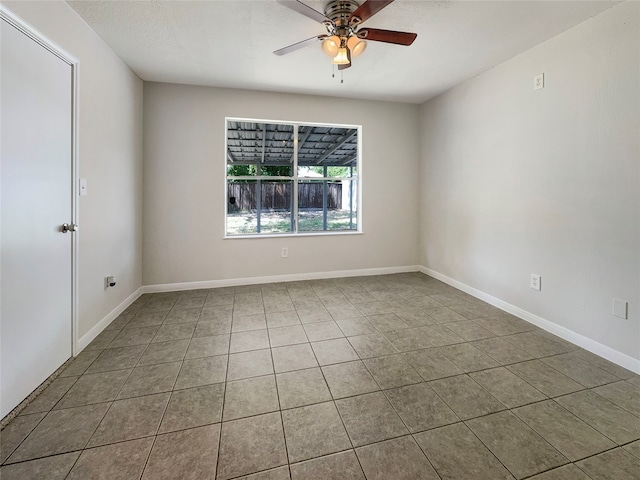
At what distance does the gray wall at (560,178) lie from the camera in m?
2.04

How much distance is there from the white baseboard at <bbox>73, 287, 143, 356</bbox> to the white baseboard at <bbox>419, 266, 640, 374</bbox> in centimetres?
379

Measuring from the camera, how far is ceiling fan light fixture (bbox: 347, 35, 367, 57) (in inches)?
93.7

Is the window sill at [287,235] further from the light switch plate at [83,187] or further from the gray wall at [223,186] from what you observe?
the light switch plate at [83,187]

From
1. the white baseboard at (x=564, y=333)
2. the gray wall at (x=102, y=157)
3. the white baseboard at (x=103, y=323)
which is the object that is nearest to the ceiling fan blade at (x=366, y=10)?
the gray wall at (x=102, y=157)

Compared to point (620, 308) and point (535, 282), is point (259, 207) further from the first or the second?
point (620, 308)

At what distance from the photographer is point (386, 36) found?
2.12 metres

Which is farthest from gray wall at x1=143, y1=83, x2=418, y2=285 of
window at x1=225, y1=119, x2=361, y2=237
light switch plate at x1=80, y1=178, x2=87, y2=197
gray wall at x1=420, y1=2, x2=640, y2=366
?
light switch plate at x1=80, y1=178, x2=87, y2=197

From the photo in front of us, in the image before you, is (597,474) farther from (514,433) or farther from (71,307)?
(71,307)

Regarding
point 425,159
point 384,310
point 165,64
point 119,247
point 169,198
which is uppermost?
point 165,64

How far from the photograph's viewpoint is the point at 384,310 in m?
3.02

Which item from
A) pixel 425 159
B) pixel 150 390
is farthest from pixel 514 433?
pixel 425 159

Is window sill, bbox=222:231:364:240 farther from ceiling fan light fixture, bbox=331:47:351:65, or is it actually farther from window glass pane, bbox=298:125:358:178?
ceiling fan light fixture, bbox=331:47:351:65

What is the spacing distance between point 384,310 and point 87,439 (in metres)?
2.42

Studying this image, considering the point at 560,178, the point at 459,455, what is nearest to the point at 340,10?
the point at 560,178
